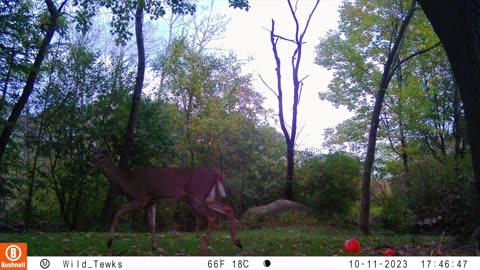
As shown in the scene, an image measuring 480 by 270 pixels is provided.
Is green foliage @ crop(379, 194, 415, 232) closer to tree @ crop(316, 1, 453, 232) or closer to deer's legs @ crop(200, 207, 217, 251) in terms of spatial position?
tree @ crop(316, 1, 453, 232)

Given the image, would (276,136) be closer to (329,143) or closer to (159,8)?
(329,143)

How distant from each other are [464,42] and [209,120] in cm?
922

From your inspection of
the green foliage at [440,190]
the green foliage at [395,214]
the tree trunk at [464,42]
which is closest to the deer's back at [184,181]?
the tree trunk at [464,42]

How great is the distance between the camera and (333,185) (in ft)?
39.2

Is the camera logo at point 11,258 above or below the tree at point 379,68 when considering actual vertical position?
below

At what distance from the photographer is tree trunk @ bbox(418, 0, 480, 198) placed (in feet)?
13.8

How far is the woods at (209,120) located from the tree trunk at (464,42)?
1cm

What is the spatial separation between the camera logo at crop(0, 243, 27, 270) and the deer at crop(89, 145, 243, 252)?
1239 millimetres

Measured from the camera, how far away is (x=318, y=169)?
482 inches

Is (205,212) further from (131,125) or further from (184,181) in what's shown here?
(131,125)

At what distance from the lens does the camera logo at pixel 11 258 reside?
8.07 ft

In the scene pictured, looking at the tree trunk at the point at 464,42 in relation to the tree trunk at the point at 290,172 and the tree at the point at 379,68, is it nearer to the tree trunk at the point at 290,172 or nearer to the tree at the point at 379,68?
the tree at the point at 379,68

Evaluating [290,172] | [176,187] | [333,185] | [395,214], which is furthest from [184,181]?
[290,172]

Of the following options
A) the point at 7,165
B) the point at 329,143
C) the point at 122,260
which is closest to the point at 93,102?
the point at 7,165
